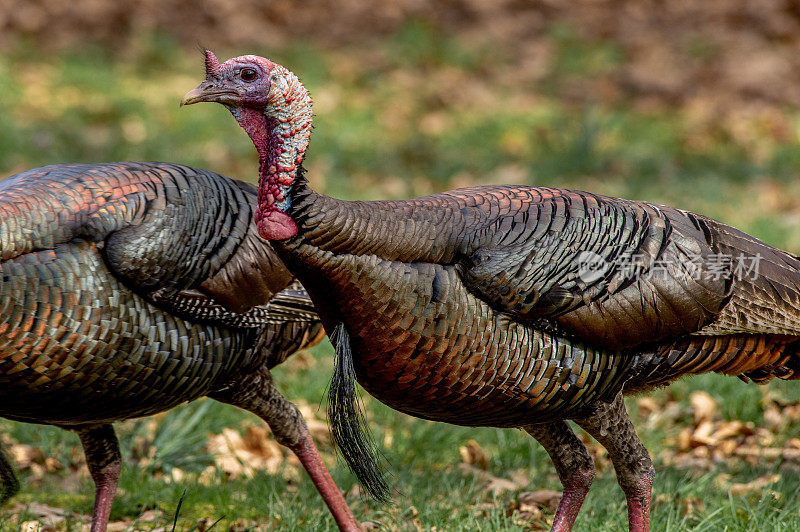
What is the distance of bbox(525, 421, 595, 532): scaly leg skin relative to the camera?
11.4ft

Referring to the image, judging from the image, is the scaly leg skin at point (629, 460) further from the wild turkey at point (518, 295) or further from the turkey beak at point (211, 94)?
the turkey beak at point (211, 94)

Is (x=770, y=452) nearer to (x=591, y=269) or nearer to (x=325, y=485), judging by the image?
(x=591, y=269)

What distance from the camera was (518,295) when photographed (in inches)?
117

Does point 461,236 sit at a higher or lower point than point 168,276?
higher

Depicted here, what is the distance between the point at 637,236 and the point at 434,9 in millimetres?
8361

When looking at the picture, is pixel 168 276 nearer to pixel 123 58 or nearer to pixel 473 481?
pixel 473 481

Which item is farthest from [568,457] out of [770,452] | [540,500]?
[770,452]

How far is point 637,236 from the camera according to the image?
322cm

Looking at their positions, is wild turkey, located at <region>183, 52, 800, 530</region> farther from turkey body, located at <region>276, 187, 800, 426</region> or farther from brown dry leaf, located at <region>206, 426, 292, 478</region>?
brown dry leaf, located at <region>206, 426, 292, 478</region>

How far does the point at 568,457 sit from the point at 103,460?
183cm

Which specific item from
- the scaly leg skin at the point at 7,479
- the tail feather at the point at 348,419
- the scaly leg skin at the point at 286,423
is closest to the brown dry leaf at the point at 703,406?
the scaly leg skin at the point at 286,423

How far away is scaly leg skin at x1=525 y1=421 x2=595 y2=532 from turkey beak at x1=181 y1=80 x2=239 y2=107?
1.67 m

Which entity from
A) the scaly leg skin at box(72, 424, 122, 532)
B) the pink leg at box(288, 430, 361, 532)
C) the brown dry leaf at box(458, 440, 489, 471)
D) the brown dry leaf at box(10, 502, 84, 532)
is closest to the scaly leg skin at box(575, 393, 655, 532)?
the pink leg at box(288, 430, 361, 532)

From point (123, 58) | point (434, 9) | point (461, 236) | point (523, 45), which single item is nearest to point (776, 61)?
point (523, 45)
